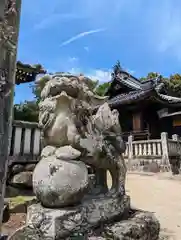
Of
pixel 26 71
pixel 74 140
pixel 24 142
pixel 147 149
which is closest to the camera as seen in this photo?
pixel 74 140

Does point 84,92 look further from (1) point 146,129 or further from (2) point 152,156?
(1) point 146,129

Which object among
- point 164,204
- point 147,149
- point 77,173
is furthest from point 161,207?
point 147,149

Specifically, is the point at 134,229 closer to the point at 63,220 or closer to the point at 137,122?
the point at 63,220

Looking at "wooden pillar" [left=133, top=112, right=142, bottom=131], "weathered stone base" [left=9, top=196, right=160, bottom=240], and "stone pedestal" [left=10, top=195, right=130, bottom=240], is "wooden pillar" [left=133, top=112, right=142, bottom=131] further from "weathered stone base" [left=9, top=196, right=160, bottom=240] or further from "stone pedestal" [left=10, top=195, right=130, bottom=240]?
"stone pedestal" [left=10, top=195, right=130, bottom=240]

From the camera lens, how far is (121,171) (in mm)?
2236

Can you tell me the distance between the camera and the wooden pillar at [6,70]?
1.52 meters

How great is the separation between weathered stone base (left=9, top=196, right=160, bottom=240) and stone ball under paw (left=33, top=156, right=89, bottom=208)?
8 centimetres

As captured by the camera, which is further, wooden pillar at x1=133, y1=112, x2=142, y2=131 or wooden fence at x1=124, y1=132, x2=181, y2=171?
wooden pillar at x1=133, y1=112, x2=142, y2=131

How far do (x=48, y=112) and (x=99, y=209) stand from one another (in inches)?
38.0

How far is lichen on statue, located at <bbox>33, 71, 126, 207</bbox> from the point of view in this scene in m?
1.69

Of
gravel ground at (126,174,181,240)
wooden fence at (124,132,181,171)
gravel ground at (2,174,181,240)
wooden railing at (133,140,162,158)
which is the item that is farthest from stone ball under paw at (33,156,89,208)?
wooden railing at (133,140,162,158)

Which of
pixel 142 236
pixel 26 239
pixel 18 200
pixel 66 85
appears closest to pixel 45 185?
pixel 26 239

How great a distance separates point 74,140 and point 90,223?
0.70 m

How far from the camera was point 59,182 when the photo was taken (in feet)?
5.42
